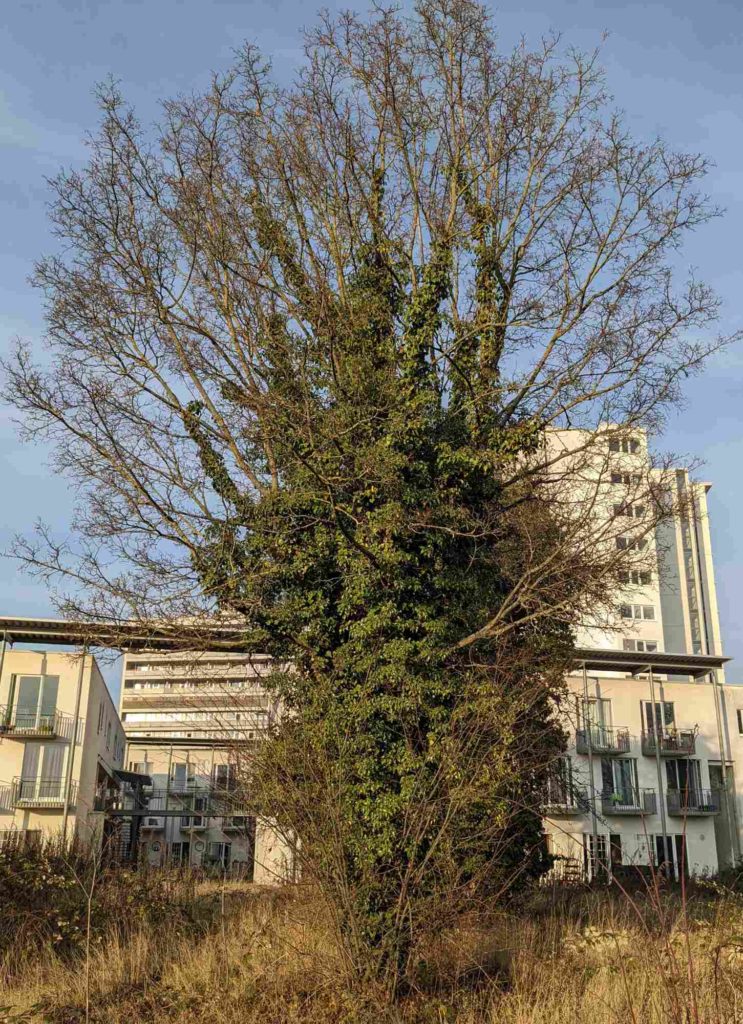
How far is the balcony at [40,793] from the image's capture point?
40.6 m

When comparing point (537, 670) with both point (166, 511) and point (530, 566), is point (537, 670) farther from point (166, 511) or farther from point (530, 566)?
point (166, 511)

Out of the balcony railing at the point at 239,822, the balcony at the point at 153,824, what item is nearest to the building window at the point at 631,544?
the balcony railing at the point at 239,822

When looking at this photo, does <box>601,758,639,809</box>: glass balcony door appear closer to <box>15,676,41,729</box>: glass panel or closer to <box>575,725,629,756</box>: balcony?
<box>575,725,629,756</box>: balcony

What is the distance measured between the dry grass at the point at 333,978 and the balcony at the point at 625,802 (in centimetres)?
3562

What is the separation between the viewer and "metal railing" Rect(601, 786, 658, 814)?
45406mm

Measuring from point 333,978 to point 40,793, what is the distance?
35.9 m

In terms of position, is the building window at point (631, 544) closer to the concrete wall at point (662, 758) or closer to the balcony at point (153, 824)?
the concrete wall at point (662, 758)

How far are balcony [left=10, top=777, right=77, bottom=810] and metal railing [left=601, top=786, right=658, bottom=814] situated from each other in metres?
24.4

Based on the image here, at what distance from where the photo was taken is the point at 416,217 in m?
15.6

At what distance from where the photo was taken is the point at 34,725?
41.3 m

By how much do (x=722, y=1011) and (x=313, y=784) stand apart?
4.04 meters

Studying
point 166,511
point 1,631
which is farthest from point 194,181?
point 1,631

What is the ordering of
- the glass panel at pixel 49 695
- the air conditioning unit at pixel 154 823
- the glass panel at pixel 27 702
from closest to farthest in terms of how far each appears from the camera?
the glass panel at pixel 27 702 < the glass panel at pixel 49 695 < the air conditioning unit at pixel 154 823

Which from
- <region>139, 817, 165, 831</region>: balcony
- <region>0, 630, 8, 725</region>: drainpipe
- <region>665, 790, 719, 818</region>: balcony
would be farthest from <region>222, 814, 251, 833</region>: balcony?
<region>139, 817, 165, 831</region>: balcony
